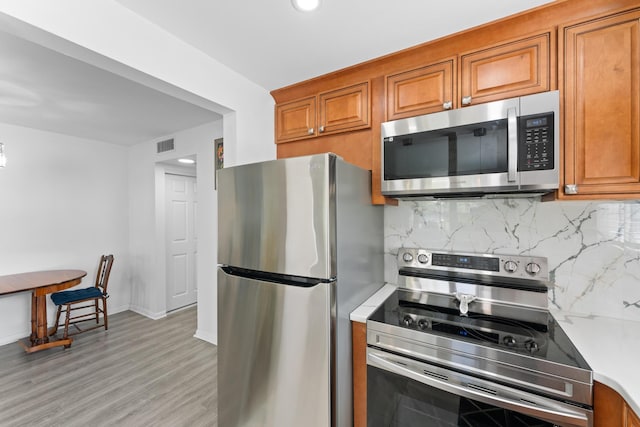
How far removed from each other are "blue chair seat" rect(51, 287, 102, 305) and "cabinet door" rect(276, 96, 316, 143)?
3.19 meters

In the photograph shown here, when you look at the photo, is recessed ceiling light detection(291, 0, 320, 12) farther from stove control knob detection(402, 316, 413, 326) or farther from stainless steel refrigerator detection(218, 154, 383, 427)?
stove control knob detection(402, 316, 413, 326)

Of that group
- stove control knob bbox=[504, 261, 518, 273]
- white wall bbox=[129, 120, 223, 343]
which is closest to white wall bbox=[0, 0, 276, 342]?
white wall bbox=[129, 120, 223, 343]

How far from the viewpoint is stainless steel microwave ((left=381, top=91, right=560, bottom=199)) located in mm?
1321

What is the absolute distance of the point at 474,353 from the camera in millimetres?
1186

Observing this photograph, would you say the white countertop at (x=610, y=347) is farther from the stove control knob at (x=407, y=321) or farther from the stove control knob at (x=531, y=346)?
the stove control knob at (x=407, y=321)

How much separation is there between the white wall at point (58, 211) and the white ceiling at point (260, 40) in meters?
1.03

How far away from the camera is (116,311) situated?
4156 mm

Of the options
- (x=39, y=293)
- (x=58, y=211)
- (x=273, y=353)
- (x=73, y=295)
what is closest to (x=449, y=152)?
(x=273, y=353)

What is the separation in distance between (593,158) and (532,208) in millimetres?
426

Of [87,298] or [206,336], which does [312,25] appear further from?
[87,298]

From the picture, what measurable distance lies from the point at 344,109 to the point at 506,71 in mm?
933

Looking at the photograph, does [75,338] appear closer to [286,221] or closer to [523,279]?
[286,221]

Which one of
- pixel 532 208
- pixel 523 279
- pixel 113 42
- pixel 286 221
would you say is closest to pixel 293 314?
pixel 286 221

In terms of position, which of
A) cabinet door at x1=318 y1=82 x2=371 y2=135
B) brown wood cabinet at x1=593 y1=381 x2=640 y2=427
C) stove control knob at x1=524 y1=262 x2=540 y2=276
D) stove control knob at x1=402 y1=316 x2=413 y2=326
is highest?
cabinet door at x1=318 y1=82 x2=371 y2=135
